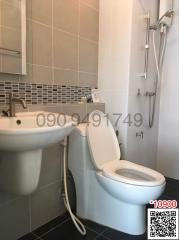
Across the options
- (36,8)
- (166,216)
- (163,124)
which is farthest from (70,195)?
(36,8)

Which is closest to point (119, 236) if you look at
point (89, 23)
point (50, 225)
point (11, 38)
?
point (50, 225)

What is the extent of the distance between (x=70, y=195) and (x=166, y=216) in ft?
2.42

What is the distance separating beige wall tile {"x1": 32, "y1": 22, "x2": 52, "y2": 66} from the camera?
145 cm

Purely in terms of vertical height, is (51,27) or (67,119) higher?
(51,27)

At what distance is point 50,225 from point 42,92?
0.97 meters

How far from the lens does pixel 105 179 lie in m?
1.43

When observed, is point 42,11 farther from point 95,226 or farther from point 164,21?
point 95,226

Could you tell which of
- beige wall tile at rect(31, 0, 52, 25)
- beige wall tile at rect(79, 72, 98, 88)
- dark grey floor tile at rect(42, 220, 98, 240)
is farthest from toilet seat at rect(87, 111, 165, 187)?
beige wall tile at rect(31, 0, 52, 25)

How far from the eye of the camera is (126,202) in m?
1.43

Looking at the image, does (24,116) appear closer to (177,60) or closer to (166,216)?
(166,216)

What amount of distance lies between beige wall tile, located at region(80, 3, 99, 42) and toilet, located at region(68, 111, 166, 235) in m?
0.71

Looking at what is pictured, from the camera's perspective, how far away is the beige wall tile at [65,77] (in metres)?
1.63

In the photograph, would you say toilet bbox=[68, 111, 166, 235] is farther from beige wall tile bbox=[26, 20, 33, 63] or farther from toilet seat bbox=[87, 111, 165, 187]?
beige wall tile bbox=[26, 20, 33, 63]

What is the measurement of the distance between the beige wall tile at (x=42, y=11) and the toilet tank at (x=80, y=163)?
80 cm
